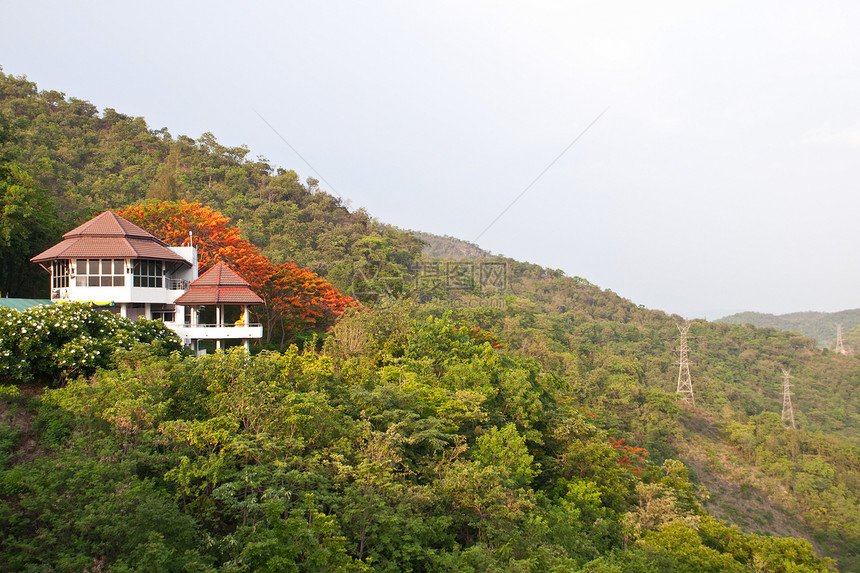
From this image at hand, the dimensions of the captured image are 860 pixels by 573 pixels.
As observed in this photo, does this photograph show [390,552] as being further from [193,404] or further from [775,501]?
[775,501]

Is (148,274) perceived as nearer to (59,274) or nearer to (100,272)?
(100,272)

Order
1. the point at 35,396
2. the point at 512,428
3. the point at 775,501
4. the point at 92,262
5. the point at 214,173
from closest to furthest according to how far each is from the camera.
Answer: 1. the point at 35,396
2. the point at 512,428
3. the point at 92,262
4. the point at 775,501
5. the point at 214,173

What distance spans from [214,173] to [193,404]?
38831 mm

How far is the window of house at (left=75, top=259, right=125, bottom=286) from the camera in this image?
1466 centimetres

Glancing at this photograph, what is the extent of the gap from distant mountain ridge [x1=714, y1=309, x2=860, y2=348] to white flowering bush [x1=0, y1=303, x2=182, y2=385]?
11391 cm

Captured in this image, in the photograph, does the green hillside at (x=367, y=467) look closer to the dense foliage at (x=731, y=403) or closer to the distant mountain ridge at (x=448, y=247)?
the dense foliage at (x=731, y=403)

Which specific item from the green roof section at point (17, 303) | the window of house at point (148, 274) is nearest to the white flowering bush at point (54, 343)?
the green roof section at point (17, 303)

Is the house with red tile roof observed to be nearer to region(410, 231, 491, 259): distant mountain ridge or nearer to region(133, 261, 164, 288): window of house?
region(133, 261, 164, 288): window of house

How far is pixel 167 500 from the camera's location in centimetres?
689

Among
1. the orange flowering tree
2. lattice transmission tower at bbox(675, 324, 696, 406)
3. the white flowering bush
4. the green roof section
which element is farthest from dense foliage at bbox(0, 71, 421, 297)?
lattice transmission tower at bbox(675, 324, 696, 406)

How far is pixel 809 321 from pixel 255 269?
13429 centimetres

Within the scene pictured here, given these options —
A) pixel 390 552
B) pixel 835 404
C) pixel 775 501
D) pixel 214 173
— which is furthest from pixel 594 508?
pixel 835 404

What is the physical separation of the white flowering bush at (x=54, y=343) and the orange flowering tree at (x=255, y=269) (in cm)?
858

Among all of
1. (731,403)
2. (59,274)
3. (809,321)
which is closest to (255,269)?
(59,274)
